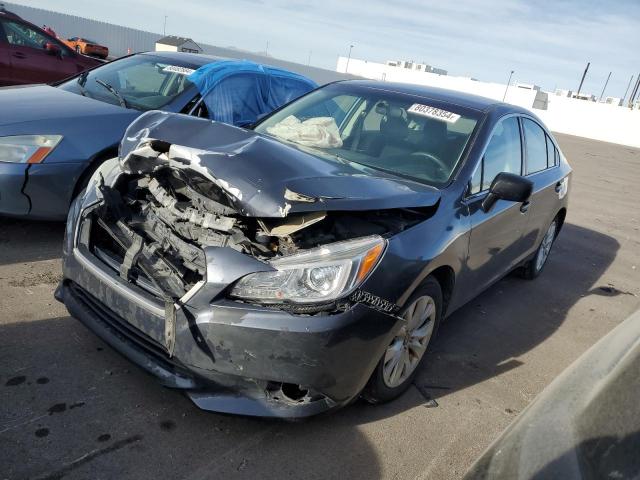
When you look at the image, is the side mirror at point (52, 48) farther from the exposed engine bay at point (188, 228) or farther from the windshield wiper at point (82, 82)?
the exposed engine bay at point (188, 228)

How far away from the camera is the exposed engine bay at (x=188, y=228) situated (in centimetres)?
261

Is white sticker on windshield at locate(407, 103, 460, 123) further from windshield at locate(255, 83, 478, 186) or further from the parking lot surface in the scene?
the parking lot surface

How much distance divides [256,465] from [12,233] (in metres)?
3.27

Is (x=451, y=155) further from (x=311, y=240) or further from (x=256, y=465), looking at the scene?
(x=256, y=465)

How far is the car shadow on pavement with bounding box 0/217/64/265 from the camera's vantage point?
13.8 ft

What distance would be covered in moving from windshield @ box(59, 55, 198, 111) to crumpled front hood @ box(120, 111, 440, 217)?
2238 millimetres

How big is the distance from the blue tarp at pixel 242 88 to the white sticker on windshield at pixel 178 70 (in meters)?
0.11

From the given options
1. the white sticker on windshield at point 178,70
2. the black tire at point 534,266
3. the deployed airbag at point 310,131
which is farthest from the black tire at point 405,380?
the white sticker on windshield at point 178,70

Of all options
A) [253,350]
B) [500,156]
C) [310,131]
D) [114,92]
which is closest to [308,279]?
[253,350]

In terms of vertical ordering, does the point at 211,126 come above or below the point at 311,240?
above

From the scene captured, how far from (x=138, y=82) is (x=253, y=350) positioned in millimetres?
4093

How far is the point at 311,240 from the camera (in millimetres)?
2604

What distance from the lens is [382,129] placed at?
3.97 metres

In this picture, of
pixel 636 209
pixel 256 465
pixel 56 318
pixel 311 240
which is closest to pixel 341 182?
pixel 311 240
